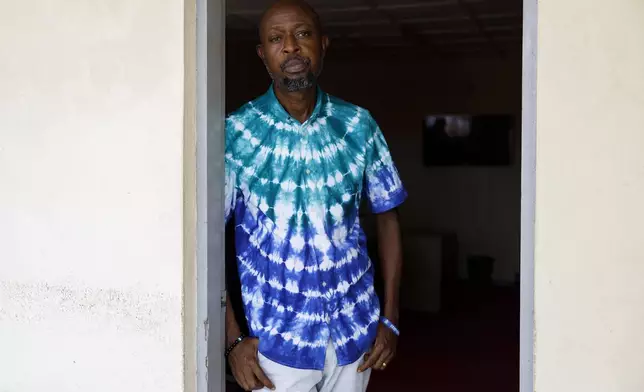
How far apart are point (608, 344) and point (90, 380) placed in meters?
1.57

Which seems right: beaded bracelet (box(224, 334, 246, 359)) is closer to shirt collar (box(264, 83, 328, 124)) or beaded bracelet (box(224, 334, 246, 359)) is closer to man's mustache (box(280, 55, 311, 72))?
shirt collar (box(264, 83, 328, 124))

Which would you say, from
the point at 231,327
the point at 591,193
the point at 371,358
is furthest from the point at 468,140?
the point at 591,193

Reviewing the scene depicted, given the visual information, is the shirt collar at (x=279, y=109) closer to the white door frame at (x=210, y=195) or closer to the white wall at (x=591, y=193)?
the white door frame at (x=210, y=195)

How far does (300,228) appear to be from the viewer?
2.02 m

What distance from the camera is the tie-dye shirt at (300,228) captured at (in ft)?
6.63

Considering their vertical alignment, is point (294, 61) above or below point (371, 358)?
above

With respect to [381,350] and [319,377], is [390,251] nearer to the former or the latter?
[381,350]

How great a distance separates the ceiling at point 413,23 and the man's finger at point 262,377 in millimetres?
2951

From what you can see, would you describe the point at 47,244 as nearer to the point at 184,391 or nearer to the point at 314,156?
the point at 184,391

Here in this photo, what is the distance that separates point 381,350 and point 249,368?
0.44 meters

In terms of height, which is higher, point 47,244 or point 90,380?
point 47,244

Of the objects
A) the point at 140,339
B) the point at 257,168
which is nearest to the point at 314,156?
the point at 257,168

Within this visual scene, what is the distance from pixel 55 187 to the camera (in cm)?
212

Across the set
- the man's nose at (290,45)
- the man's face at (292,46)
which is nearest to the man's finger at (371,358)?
the man's face at (292,46)
